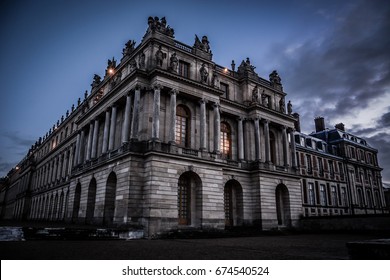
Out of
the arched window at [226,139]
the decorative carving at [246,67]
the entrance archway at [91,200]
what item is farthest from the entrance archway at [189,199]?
the decorative carving at [246,67]

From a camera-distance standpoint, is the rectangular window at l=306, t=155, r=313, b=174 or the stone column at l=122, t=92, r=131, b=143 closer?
the stone column at l=122, t=92, r=131, b=143

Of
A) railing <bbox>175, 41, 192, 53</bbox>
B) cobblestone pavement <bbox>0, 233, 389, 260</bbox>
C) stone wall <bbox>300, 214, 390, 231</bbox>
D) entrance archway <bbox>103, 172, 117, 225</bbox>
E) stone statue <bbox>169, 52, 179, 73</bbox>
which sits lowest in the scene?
cobblestone pavement <bbox>0, 233, 389, 260</bbox>

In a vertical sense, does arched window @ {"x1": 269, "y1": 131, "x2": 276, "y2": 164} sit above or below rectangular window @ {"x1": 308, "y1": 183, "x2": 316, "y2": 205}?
above

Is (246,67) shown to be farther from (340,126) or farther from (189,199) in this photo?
(340,126)

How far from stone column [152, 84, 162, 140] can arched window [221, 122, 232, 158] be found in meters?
9.83

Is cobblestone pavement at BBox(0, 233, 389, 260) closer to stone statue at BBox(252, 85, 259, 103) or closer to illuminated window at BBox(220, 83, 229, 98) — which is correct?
illuminated window at BBox(220, 83, 229, 98)

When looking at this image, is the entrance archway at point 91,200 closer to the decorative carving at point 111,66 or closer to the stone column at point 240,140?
the decorative carving at point 111,66

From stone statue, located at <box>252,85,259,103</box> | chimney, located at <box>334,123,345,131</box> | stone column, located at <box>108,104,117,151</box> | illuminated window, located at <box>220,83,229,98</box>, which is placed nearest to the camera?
stone column, located at <box>108,104,117,151</box>

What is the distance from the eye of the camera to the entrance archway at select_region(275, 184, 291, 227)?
104 ft

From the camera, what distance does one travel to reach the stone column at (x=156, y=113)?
22.9 meters

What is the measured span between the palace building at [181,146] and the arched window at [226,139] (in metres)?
0.12

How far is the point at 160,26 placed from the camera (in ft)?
88.7

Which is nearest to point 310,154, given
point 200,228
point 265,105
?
point 265,105

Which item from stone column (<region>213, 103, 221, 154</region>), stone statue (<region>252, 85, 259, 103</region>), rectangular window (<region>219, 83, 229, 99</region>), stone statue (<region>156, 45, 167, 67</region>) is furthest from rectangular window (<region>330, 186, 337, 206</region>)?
stone statue (<region>156, 45, 167, 67</region>)
